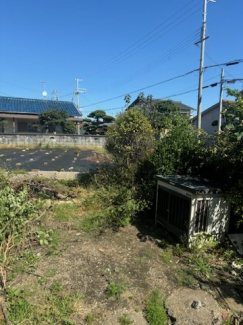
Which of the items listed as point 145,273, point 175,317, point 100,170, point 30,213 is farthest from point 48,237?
point 100,170

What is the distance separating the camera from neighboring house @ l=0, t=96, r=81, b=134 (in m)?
21.0

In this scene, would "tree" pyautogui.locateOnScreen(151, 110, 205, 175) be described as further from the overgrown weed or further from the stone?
the overgrown weed

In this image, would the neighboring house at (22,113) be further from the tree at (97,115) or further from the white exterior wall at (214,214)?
the white exterior wall at (214,214)

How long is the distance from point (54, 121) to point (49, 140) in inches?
194

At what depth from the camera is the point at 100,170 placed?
6641 mm

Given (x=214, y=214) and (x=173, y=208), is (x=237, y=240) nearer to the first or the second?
(x=214, y=214)

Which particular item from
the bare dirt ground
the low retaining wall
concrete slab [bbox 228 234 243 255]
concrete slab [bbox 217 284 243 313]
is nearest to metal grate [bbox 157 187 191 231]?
the bare dirt ground

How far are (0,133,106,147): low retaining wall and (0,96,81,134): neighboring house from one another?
20.0 feet

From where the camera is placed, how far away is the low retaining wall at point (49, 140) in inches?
572

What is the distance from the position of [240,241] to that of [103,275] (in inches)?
94.6

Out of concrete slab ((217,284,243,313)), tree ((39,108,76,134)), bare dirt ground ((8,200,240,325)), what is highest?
tree ((39,108,76,134))

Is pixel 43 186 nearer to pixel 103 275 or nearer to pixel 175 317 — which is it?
pixel 103 275

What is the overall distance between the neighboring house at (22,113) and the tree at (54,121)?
1240 millimetres

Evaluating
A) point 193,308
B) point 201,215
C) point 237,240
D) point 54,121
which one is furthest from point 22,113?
point 193,308
